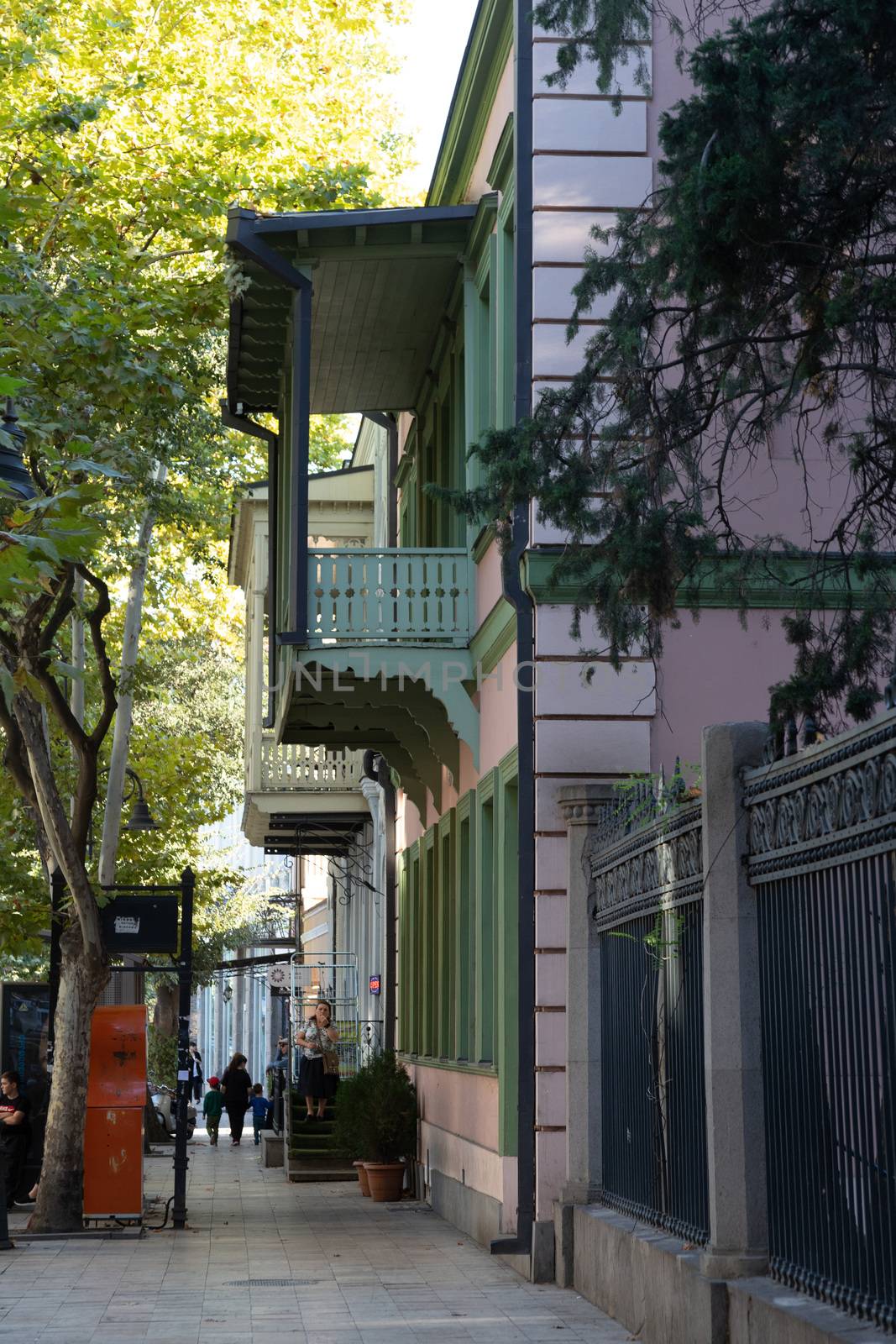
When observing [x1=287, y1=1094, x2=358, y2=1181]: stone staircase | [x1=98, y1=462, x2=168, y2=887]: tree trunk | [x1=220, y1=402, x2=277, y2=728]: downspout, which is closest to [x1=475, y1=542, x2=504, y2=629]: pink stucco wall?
[x1=220, y1=402, x2=277, y2=728]: downspout

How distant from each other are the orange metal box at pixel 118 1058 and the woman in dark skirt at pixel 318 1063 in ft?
20.4

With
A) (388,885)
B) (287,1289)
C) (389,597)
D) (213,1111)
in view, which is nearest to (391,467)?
(388,885)

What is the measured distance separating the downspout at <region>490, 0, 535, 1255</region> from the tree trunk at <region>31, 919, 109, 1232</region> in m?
4.88

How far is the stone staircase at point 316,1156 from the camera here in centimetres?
2186

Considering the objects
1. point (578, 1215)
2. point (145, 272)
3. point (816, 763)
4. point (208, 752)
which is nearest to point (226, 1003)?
point (208, 752)

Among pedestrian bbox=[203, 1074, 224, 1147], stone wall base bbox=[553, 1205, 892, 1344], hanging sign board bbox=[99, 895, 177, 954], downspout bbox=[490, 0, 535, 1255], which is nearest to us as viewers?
stone wall base bbox=[553, 1205, 892, 1344]

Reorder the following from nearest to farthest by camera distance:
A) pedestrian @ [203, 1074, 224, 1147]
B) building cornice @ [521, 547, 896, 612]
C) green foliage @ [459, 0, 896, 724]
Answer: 1. green foliage @ [459, 0, 896, 724]
2. building cornice @ [521, 547, 896, 612]
3. pedestrian @ [203, 1074, 224, 1147]

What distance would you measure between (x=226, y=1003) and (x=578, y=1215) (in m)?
62.3

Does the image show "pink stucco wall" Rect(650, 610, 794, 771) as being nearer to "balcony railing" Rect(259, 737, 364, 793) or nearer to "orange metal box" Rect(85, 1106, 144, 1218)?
"orange metal box" Rect(85, 1106, 144, 1218)

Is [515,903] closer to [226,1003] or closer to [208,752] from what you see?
[208,752]

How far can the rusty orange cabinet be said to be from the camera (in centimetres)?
1530

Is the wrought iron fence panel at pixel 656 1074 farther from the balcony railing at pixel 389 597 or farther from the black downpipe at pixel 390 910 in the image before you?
the black downpipe at pixel 390 910

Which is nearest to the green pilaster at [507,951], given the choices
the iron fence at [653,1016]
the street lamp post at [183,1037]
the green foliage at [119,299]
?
the iron fence at [653,1016]

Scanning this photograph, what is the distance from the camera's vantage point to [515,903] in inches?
534
